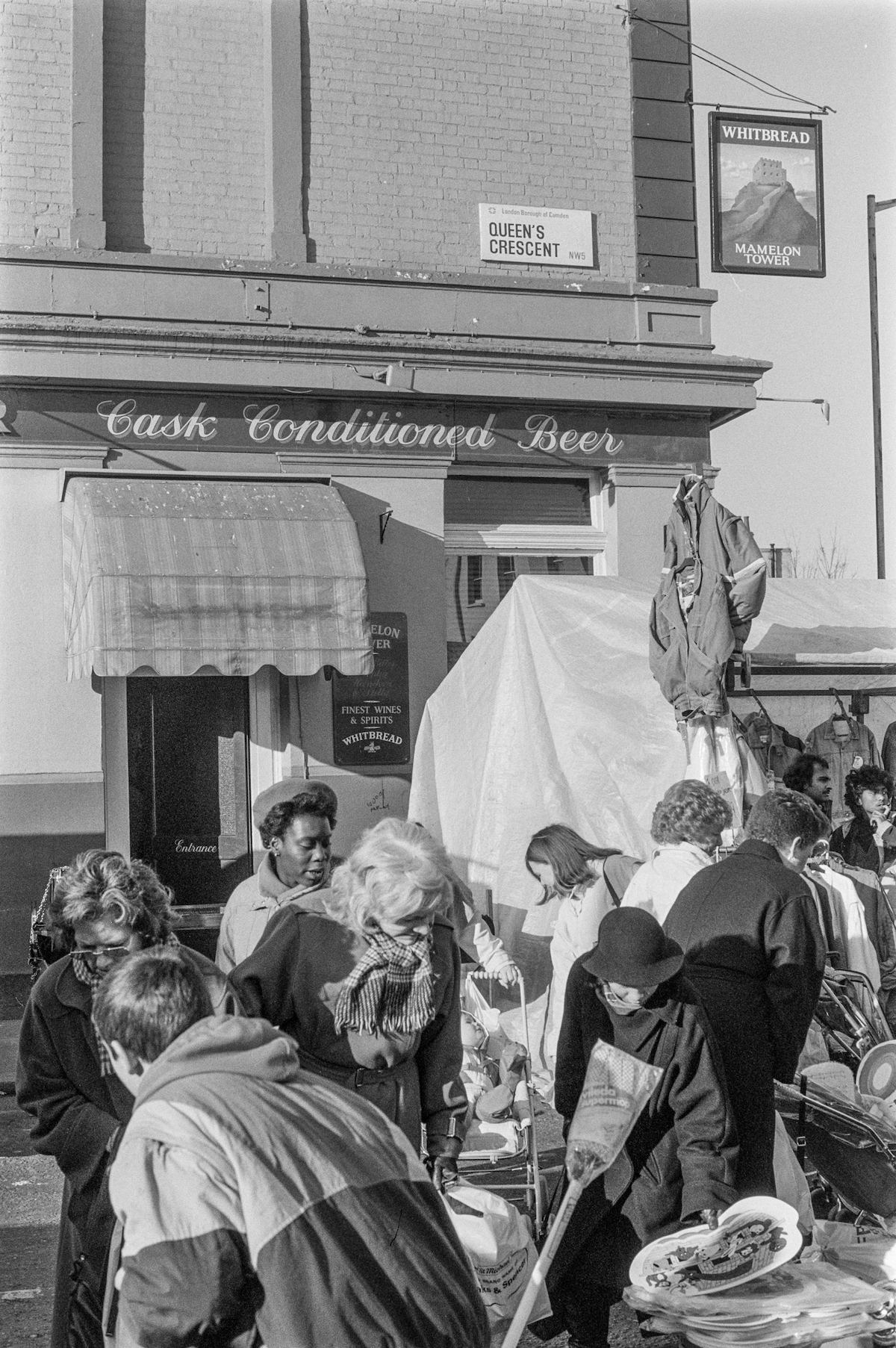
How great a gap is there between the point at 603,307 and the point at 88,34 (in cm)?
479

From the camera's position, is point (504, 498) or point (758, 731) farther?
point (504, 498)

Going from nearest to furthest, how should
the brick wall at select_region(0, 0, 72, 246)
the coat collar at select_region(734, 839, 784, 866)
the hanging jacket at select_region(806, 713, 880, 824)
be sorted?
the coat collar at select_region(734, 839, 784, 866) → the hanging jacket at select_region(806, 713, 880, 824) → the brick wall at select_region(0, 0, 72, 246)

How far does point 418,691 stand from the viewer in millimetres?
11625

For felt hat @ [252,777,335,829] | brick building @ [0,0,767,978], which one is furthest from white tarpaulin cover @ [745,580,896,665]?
felt hat @ [252,777,335,829]

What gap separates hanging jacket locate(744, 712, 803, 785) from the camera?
29.6ft

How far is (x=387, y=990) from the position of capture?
3.59 meters

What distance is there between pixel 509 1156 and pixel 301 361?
745 cm

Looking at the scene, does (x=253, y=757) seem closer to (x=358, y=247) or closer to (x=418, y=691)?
(x=418, y=691)

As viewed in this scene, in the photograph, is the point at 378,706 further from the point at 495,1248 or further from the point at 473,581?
the point at 495,1248

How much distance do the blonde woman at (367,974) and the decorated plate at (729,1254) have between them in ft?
2.31

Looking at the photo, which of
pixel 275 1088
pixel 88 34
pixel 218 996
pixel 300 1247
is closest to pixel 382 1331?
pixel 300 1247

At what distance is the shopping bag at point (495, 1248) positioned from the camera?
4.03 m

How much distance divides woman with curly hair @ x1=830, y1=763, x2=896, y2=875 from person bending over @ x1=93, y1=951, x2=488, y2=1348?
6.89m

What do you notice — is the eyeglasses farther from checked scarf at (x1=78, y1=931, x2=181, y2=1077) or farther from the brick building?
the brick building
